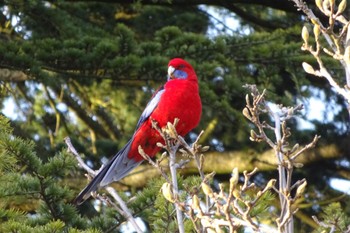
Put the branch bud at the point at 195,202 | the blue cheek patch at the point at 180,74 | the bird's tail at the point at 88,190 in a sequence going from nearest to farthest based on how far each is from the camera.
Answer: the branch bud at the point at 195,202, the bird's tail at the point at 88,190, the blue cheek patch at the point at 180,74

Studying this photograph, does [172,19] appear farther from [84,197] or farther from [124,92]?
[84,197]

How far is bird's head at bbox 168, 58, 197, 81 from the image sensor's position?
4441mm

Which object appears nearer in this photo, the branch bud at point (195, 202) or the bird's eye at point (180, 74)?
→ the branch bud at point (195, 202)

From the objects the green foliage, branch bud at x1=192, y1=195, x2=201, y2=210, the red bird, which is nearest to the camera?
branch bud at x1=192, y1=195, x2=201, y2=210

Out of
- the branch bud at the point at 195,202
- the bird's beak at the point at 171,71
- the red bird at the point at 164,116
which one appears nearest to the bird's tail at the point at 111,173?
the red bird at the point at 164,116

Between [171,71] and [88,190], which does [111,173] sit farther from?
[171,71]

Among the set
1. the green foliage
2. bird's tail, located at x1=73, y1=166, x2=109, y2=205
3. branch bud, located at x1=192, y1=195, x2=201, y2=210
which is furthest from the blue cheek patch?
branch bud, located at x1=192, y1=195, x2=201, y2=210

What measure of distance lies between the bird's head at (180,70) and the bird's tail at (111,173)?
20.0 inches

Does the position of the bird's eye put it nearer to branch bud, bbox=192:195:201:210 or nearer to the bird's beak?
the bird's beak

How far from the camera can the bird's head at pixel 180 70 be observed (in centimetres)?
444

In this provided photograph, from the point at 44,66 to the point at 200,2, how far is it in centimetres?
124

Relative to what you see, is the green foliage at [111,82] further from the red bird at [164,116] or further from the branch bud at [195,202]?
the branch bud at [195,202]

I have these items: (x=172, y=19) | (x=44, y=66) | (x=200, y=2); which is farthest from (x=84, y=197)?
(x=172, y=19)

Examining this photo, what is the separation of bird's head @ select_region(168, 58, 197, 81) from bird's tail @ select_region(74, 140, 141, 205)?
1.67 feet
